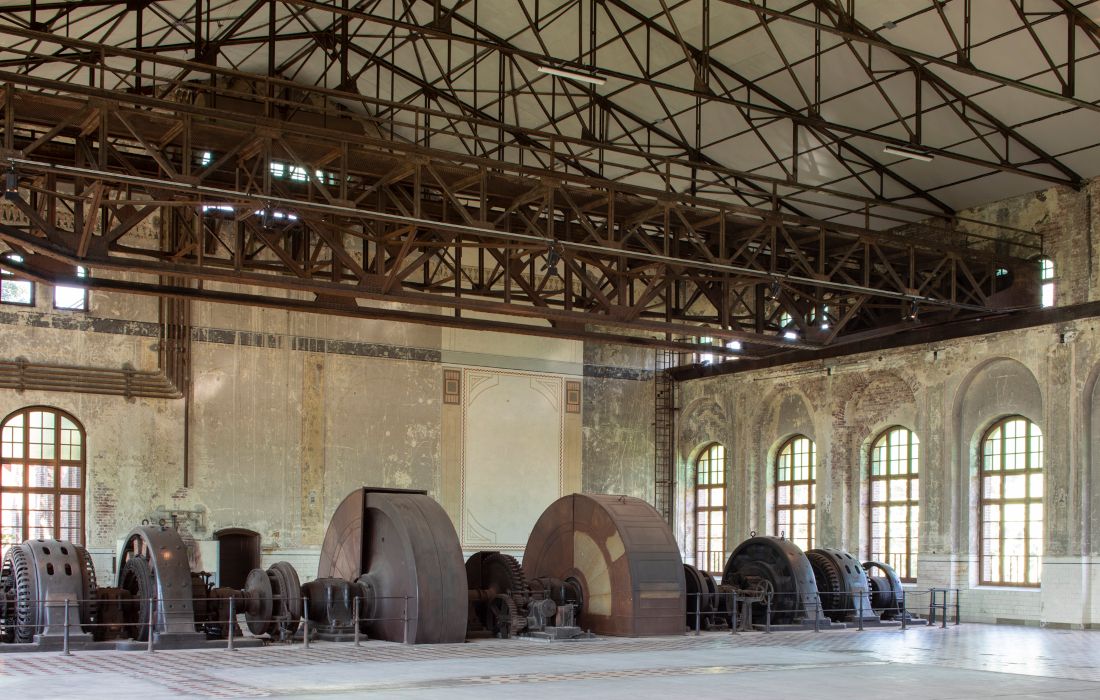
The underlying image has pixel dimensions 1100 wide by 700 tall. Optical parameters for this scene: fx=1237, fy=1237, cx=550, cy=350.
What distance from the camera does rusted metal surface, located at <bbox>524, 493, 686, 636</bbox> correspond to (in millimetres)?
18297

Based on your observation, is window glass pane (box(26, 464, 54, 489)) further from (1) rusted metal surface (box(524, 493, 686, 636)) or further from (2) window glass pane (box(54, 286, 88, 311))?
(1) rusted metal surface (box(524, 493, 686, 636))

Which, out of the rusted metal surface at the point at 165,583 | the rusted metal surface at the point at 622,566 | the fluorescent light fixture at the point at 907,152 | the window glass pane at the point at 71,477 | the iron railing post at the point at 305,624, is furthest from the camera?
the window glass pane at the point at 71,477

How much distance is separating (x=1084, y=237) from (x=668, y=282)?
8391 mm

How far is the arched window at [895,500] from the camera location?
27203mm

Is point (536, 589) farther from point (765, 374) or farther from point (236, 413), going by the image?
point (765, 374)

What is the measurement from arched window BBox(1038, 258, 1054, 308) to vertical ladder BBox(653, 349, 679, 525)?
10.7m

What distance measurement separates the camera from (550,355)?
31.9 metres

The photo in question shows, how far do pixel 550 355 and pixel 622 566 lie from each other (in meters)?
13.9

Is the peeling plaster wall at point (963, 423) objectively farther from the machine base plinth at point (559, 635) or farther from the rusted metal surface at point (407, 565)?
the rusted metal surface at point (407, 565)

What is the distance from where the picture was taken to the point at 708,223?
2172 cm

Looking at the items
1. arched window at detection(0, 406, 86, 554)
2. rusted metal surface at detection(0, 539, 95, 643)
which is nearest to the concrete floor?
rusted metal surface at detection(0, 539, 95, 643)

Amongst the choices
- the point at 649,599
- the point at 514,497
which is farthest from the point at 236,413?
the point at 649,599

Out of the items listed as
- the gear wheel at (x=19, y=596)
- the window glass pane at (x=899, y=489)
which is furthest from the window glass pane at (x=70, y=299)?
the window glass pane at (x=899, y=489)

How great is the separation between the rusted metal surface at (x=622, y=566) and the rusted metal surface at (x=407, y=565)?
251 cm
